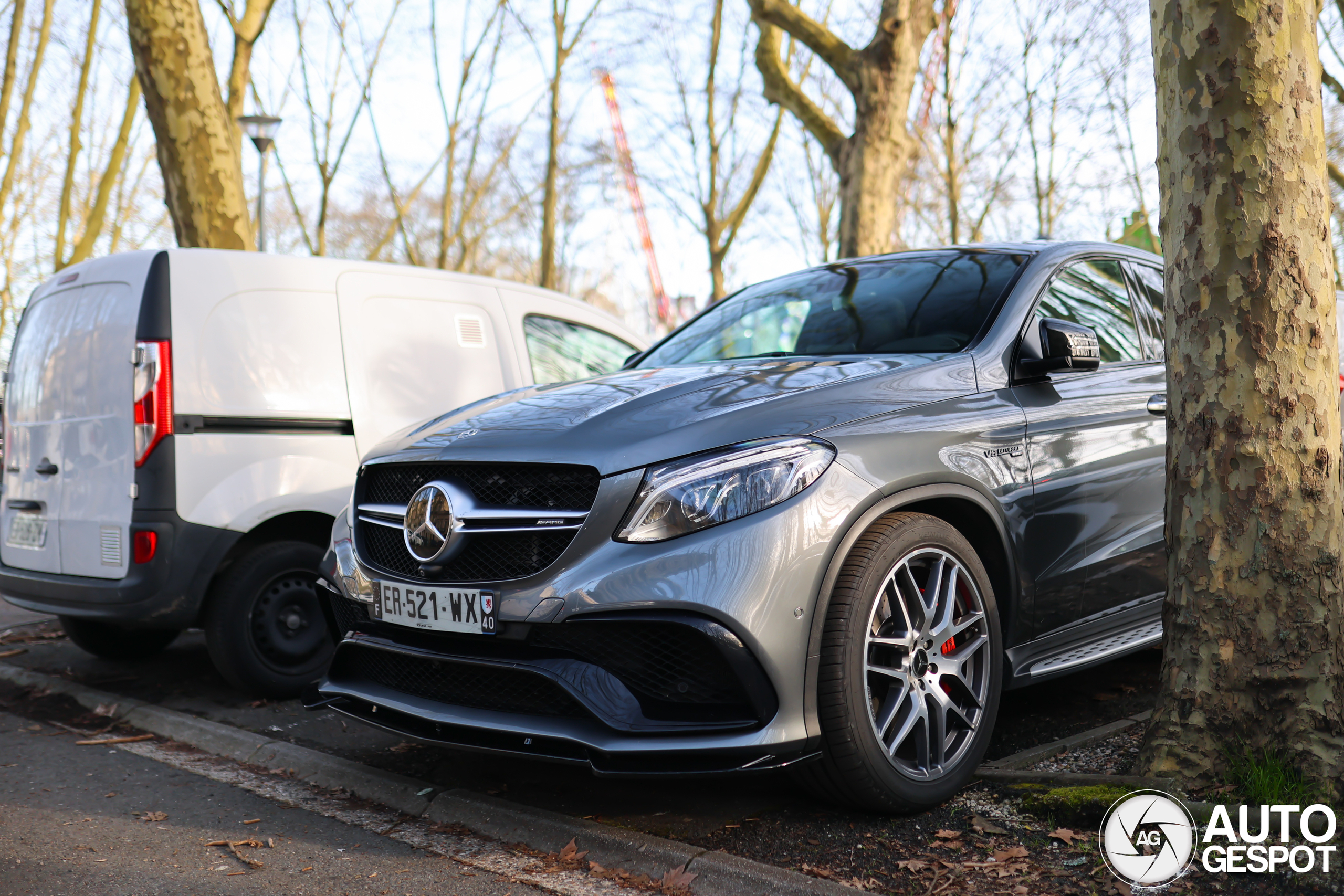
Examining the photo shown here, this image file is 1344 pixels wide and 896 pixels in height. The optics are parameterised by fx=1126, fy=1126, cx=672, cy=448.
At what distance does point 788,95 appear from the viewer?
42.3 feet

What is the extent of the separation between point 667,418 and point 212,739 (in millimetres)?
2428

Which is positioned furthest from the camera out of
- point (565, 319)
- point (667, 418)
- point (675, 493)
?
point (565, 319)

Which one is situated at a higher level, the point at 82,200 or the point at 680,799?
the point at 82,200

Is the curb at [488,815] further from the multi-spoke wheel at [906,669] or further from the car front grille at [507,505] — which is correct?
the car front grille at [507,505]

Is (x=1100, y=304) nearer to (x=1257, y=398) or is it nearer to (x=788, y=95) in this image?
(x=1257, y=398)

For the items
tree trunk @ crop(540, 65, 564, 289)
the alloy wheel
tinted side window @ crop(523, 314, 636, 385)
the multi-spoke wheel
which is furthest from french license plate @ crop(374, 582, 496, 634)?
tree trunk @ crop(540, 65, 564, 289)

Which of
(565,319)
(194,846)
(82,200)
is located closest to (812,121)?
(565,319)

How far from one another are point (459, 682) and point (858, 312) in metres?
2.08

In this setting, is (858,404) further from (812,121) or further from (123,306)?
(812,121)

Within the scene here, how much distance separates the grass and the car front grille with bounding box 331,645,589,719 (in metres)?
1.72

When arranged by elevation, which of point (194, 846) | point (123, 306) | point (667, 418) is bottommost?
point (194, 846)

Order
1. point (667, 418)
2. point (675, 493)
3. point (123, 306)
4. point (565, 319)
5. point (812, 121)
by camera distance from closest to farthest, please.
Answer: point (675, 493)
point (667, 418)
point (123, 306)
point (565, 319)
point (812, 121)

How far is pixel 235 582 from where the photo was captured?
16.0 feet

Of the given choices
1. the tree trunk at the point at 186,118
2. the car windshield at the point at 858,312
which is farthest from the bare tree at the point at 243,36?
the car windshield at the point at 858,312
